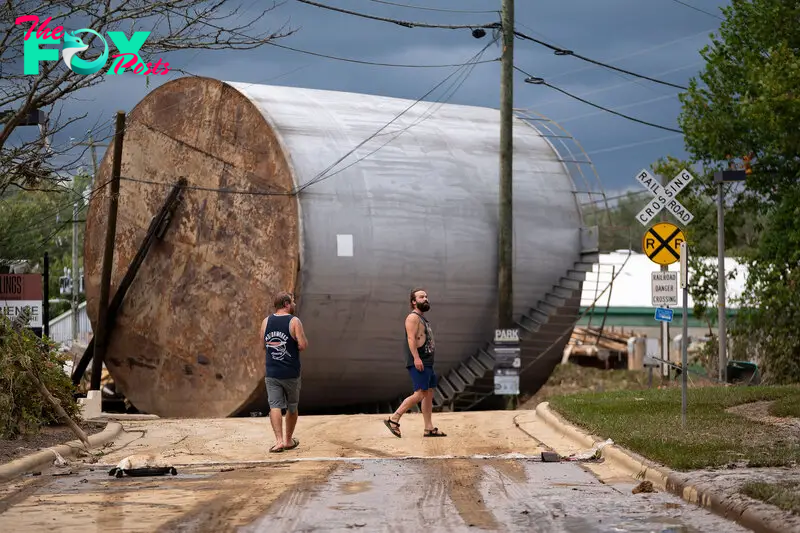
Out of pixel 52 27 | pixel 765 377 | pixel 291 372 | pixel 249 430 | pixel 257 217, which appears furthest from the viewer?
pixel 765 377

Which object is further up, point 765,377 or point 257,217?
point 257,217

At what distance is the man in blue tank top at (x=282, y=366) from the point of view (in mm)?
14430

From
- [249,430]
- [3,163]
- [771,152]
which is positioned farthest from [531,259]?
[3,163]

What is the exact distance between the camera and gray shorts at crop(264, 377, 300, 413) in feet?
47.5

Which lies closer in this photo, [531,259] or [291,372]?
[291,372]

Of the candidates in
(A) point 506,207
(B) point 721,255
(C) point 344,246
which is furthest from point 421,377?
(A) point 506,207

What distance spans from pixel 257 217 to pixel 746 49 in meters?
10.8

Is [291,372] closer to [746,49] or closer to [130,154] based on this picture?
[130,154]

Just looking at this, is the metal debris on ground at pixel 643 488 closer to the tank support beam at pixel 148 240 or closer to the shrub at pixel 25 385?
the shrub at pixel 25 385

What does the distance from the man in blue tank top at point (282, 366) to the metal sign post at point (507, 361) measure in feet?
34.7

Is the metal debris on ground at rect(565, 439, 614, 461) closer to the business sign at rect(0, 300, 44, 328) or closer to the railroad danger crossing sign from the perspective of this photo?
the railroad danger crossing sign

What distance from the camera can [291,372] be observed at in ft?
47.4

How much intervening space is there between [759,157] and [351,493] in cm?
1894

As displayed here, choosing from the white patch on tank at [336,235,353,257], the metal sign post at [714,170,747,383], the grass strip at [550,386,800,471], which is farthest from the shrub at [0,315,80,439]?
the metal sign post at [714,170,747,383]
